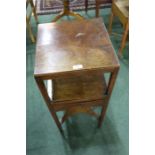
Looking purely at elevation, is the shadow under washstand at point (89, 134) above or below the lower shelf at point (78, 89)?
below

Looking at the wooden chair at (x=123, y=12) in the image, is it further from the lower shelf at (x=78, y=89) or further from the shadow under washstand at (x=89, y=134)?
the shadow under washstand at (x=89, y=134)

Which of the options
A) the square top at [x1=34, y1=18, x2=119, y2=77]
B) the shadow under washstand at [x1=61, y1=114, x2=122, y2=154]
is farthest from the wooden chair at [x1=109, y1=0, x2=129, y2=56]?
the shadow under washstand at [x1=61, y1=114, x2=122, y2=154]

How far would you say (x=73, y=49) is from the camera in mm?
896

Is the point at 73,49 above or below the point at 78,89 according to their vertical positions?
above

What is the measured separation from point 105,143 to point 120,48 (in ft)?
3.23

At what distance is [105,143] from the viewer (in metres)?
1.24

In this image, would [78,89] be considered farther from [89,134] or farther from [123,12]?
[123,12]

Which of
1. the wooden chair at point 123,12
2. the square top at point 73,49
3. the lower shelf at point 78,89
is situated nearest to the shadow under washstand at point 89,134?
the lower shelf at point 78,89

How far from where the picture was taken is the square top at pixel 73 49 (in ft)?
2.65

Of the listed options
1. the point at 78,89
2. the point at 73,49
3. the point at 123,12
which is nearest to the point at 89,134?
the point at 78,89

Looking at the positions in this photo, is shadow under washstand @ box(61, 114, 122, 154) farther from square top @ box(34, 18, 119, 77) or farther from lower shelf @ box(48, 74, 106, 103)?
square top @ box(34, 18, 119, 77)

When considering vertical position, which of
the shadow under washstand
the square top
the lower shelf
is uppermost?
the square top

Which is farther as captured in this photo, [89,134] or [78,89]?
[89,134]

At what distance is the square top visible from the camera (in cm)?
81
